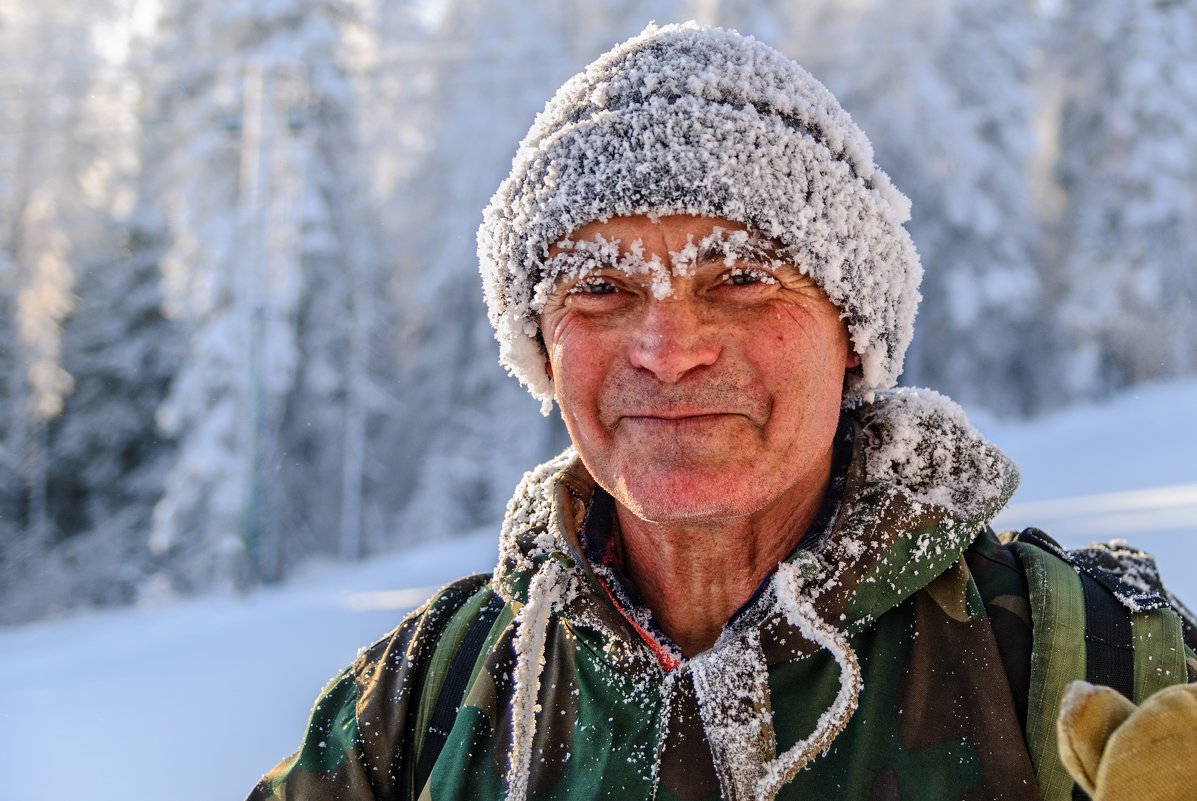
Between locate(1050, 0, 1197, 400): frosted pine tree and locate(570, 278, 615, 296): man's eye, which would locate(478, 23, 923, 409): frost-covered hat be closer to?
locate(570, 278, 615, 296): man's eye

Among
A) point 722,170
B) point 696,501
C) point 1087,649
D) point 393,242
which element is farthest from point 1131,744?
point 393,242

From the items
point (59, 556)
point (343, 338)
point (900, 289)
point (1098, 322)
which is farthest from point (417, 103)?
point (900, 289)

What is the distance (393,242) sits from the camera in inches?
1079

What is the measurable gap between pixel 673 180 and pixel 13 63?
2252cm

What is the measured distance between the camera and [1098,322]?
23656 mm

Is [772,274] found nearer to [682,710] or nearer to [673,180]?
[673,180]

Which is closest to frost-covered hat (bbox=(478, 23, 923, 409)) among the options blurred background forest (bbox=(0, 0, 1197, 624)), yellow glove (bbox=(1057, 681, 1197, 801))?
yellow glove (bbox=(1057, 681, 1197, 801))

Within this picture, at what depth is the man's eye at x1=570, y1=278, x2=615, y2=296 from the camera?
73.6 inches

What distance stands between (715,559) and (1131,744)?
874 mm

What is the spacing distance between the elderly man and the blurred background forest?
16.2 metres

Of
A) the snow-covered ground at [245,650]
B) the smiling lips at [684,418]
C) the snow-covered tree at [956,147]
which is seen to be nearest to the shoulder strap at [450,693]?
the smiling lips at [684,418]

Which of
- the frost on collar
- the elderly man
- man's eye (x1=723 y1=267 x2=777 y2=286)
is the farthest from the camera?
man's eye (x1=723 y1=267 x2=777 y2=286)

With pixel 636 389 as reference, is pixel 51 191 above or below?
above

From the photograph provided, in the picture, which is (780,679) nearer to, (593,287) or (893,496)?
(893,496)
